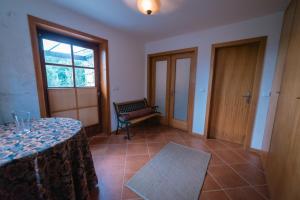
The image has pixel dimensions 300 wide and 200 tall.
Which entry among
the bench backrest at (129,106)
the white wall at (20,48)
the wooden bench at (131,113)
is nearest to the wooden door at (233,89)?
the wooden bench at (131,113)

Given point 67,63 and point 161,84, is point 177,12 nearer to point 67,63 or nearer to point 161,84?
point 161,84

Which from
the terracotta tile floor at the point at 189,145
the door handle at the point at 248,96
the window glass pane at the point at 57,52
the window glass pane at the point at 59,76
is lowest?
the terracotta tile floor at the point at 189,145

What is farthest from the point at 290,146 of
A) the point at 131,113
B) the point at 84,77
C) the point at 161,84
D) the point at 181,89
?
the point at 84,77

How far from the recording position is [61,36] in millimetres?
2137

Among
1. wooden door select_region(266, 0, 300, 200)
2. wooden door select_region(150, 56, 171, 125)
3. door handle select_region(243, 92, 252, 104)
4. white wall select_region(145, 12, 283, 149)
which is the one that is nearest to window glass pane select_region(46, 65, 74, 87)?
wooden door select_region(150, 56, 171, 125)

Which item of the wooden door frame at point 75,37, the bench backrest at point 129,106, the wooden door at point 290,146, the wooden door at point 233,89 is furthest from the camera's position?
the bench backrest at point 129,106

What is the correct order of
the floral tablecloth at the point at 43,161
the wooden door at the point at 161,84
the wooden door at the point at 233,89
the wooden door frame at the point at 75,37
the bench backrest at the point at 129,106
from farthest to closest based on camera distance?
the wooden door at the point at 161,84
the bench backrest at the point at 129,106
the wooden door at the point at 233,89
the wooden door frame at the point at 75,37
the floral tablecloth at the point at 43,161

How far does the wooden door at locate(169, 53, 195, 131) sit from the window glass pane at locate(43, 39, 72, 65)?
7.60 feet

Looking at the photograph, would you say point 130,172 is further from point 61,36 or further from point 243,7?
point 243,7

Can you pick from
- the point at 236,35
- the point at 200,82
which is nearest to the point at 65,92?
the point at 200,82

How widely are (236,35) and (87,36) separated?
2.74 metres

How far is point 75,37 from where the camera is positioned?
2260mm

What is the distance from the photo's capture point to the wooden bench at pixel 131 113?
2.75m

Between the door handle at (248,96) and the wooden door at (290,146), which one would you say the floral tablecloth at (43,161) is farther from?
the door handle at (248,96)
